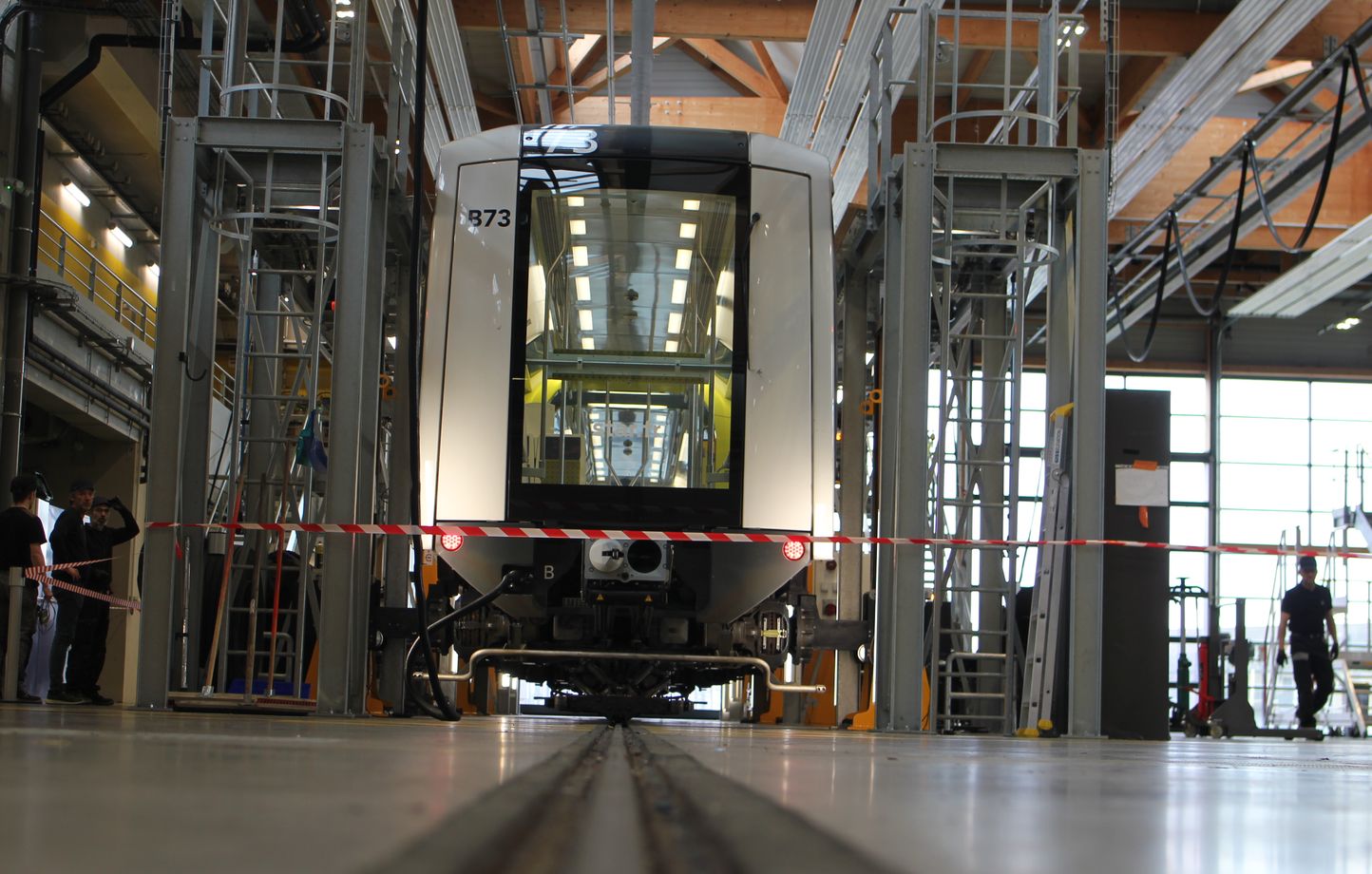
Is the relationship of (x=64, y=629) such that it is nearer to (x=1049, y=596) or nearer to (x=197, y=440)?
(x=197, y=440)

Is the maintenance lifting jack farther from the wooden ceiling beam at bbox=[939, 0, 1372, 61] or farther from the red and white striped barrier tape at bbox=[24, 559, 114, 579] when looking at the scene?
the red and white striped barrier tape at bbox=[24, 559, 114, 579]

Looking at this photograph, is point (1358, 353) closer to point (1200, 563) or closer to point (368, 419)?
point (1200, 563)

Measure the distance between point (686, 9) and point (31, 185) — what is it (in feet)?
22.0

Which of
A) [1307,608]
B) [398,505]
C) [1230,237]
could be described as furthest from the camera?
[1230,237]

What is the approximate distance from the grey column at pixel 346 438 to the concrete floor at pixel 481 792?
212 inches

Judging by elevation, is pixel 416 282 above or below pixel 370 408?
above

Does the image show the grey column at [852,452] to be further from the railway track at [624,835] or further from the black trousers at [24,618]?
the railway track at [624,835]

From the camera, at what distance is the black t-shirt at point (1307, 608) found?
44.9 ft

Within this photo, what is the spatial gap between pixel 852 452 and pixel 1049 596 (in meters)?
2.15

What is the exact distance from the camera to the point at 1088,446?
8.52 metres

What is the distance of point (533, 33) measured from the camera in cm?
1399

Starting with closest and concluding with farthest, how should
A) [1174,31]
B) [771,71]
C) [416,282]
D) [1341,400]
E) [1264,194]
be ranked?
[416,282] → [1174,31] → [1264,194] → [771,71] → [1341,400]

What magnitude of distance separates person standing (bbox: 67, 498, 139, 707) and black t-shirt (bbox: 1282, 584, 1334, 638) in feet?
33.0

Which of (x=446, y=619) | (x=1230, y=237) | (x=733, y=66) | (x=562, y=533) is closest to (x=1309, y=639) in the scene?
(x=1230, y=237)
